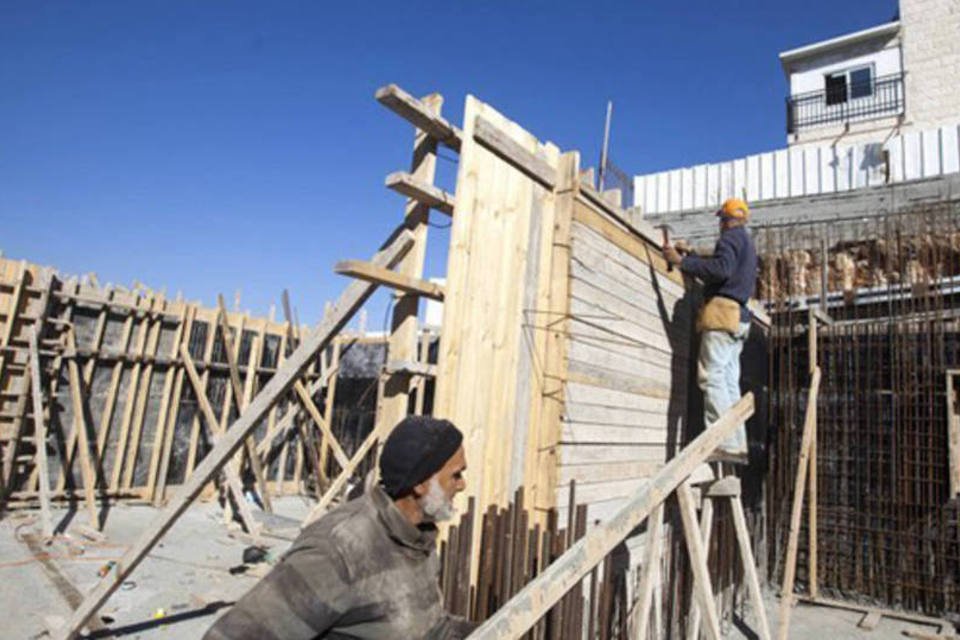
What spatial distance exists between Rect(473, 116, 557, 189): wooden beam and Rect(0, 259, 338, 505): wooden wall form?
961 centimetres

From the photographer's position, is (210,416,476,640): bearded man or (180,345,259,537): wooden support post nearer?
(210,416,476,640): bearded man

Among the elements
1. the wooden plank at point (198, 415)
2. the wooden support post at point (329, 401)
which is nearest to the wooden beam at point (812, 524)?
the wooden support post at point (329, 401)

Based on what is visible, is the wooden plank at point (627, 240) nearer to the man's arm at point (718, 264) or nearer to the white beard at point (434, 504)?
the man's arm at point (718, 264)

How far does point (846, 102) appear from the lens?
25453 mm

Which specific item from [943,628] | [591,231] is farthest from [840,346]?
[591,231]

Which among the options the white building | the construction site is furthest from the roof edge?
the construction site

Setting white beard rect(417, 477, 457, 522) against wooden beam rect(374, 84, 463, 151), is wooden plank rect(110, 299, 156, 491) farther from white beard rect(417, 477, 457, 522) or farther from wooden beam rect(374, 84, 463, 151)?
white beard rect(417, 477, 457, 522)

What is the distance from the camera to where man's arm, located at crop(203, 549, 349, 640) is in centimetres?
158

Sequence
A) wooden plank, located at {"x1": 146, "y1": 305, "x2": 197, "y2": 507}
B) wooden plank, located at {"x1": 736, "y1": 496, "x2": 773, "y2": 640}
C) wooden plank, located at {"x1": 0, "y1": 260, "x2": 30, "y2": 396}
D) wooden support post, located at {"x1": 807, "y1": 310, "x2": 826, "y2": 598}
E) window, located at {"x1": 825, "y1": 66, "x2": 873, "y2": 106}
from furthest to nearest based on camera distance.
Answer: window, located at {"x1": 825, "y1": 66, "x2": 873, "y2": 106}, wooden plank, located at {"x1": 146, "y1": 305, "x2": 197, "y2": 507}, wooden plank, located at {"x1": 0, "y1": 260, "x2": 30, "y2": 396}, wooden support post, located at {"x1": 807, "y1": 310, "x2": 826, "y2": 598}, wooden plank, located at {"x1": 736, "y1": 496, "x2": 773, "y2": 640}

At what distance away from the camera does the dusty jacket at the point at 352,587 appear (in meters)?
1.61

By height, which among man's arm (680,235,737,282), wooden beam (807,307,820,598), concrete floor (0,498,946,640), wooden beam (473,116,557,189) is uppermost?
wooden beam (473,116,557,189)

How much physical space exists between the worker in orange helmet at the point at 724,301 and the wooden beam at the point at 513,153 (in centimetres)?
193

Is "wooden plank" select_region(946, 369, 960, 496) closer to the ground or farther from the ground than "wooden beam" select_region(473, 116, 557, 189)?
closer to the ground

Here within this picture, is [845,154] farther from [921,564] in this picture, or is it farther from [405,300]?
[405,300]
